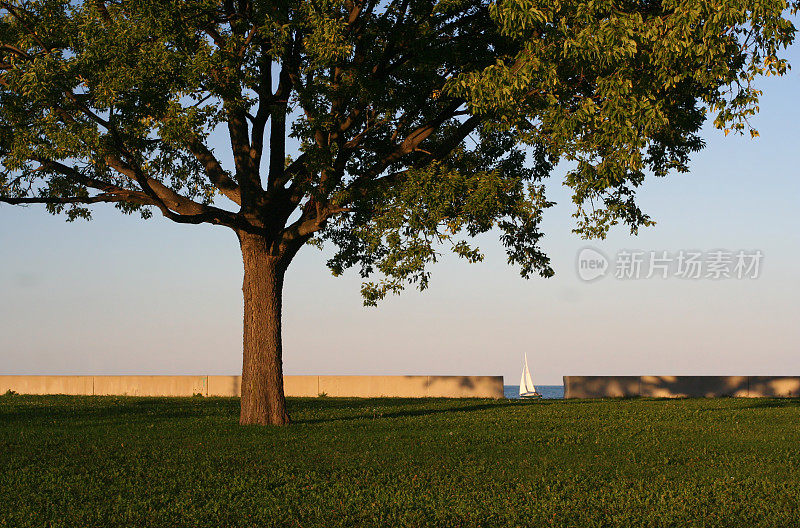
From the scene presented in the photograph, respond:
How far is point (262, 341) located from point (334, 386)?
46.3ft

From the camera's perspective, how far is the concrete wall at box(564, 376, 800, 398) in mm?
31703

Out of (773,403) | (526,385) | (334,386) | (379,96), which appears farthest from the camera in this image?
(526,385)

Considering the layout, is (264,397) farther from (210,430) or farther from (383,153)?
(383,153)

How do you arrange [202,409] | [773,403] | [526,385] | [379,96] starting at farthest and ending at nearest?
[526,385]
[773,403]
[202,409]
[379,96]

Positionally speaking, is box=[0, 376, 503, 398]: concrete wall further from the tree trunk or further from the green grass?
the tree trunk

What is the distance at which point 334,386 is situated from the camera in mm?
33125

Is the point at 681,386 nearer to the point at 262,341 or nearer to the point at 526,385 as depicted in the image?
the point at 262,341

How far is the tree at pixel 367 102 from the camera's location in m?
13.9

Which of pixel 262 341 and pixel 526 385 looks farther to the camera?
pixel 526 385

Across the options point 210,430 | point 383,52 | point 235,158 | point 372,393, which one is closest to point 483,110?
point 383,52

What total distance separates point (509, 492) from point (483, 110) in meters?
7.35

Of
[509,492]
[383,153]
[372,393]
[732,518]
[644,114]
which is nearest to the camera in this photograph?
[732,518]

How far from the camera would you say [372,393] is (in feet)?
107

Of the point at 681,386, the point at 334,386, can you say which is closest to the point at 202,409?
the point at 334,386
